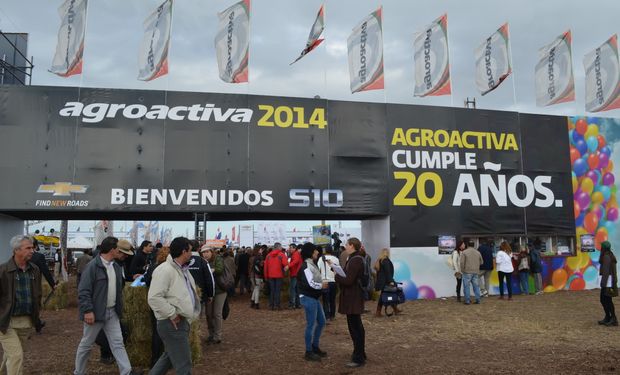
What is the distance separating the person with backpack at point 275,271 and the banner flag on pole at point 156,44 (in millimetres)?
5854

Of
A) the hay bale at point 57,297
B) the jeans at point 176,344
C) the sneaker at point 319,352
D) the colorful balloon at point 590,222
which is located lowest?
the sneaker at point 319,352

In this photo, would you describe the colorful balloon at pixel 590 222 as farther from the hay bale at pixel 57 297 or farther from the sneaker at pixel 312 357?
the hay bale at pixel 57 297

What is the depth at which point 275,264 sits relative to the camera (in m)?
13.2

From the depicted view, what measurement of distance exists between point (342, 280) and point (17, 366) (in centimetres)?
391

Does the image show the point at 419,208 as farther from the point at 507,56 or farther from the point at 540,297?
the point at 507,56

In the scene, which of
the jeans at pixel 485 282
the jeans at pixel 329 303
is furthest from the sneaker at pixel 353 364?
the jeans at pixel 485 282

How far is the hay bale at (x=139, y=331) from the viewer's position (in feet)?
22.3

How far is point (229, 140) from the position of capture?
1376 centimetres

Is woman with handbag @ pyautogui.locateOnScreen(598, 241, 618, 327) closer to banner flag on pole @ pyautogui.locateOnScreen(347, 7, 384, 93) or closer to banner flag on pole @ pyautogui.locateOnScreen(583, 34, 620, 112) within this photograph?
banner flag on pole @ pyautogui.locateOnScreen(347, 7, 384, 93)

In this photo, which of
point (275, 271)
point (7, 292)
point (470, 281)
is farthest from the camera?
point (470, 281)

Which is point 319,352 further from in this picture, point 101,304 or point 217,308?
point 101,304

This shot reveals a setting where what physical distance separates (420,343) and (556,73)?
11239 mm

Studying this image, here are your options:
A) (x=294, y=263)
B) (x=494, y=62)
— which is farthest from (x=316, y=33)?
(x=294, y=263)

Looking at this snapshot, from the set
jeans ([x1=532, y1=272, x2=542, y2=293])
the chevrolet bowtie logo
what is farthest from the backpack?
jeans ([x1=532, y1=272, x2=542, y2=293])
